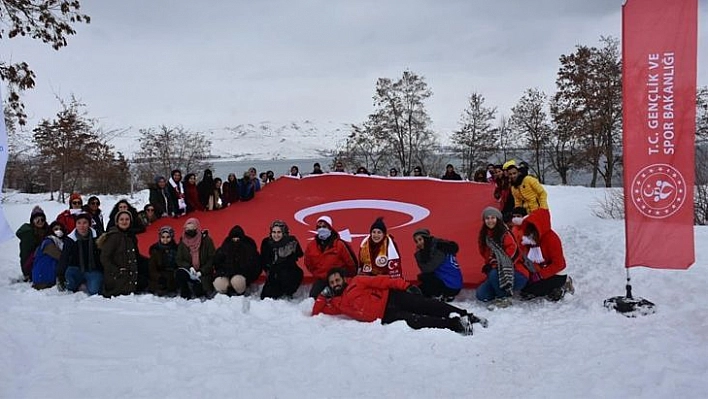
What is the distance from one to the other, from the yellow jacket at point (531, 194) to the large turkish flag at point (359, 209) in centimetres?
87

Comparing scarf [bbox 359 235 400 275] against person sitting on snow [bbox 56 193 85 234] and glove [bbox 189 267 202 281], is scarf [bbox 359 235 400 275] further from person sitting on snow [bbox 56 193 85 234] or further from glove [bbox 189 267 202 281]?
person sitting on snow [bbox 56 193 85 234]

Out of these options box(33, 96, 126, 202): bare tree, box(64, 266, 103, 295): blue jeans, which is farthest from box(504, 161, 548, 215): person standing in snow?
box(33, 96, 126, 202): bare tree

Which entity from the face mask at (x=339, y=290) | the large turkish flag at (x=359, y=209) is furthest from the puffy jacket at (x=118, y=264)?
the face mask at (x=339, y=290)

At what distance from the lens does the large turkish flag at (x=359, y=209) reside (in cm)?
779

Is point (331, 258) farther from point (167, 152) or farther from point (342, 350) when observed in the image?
point (167, 152)

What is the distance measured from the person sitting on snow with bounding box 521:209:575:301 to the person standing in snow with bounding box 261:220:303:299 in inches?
99.3

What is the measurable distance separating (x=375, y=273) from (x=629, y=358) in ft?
8.44

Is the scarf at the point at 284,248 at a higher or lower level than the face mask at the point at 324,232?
lower

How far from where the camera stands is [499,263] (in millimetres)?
5434

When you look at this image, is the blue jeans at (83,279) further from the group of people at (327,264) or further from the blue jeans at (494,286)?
the blue jeans at (494,286)

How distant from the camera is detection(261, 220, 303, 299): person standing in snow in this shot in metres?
5.92

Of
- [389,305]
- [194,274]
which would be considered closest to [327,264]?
[389,305]

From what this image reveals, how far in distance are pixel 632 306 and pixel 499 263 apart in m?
1.26

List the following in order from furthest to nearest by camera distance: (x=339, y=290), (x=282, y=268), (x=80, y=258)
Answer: (x=80, y=258)
(x=282, y=268)
(x=339, y=290)
